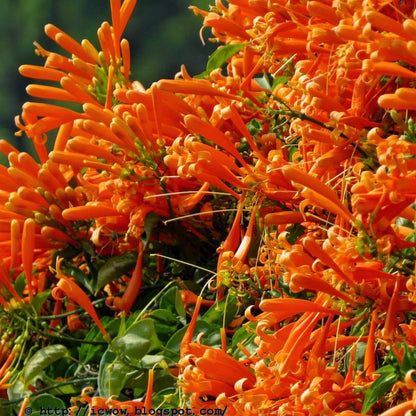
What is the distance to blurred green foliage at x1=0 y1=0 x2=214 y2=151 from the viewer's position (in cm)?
215

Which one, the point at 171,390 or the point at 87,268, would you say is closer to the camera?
the point at 171,390

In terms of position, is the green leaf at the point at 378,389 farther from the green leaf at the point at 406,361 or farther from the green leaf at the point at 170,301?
the green leaf at the point at 170,301

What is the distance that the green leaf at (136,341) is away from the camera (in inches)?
37.1

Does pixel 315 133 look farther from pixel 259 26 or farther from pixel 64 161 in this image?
pixel 64 161

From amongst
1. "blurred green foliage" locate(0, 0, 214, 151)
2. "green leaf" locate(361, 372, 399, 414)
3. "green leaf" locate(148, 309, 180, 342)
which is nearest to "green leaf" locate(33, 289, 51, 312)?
"green leaf" locate(148, 309, 180, 342)

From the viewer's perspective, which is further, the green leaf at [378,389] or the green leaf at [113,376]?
the green leaf at [113,376]

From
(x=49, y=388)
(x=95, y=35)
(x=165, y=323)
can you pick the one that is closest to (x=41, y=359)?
(x=49, y=388)

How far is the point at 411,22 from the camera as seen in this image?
0.67 meters

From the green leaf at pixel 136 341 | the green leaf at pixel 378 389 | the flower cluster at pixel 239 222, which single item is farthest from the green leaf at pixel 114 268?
the green leaf at pixel 378 389

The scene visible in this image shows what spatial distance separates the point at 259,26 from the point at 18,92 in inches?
69.7

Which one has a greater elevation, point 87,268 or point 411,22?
point 411,22

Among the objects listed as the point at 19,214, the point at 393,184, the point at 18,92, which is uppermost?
the point at 393,184

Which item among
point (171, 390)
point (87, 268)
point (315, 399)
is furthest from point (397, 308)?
point (87, 268)

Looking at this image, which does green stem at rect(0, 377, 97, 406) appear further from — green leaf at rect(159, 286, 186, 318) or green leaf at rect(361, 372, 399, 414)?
green leaf at rect(361, 372, 399, 414)
